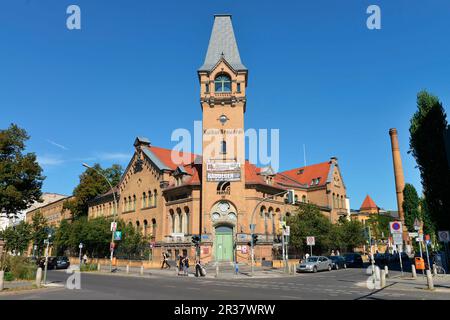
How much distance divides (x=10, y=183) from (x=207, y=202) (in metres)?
21.5

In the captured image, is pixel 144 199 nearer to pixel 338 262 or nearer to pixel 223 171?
pixel 223 171

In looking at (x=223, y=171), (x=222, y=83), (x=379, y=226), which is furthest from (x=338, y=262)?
(x=379, y=226)

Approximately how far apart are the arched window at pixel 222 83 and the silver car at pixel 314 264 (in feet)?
74.1

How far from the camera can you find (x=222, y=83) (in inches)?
1853

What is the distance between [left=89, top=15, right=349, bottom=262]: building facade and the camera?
42.4 m

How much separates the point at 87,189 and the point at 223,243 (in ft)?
115

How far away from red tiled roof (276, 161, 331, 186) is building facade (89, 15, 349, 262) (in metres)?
12.7

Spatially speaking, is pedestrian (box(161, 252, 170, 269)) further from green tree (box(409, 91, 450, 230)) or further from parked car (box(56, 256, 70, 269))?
green tree (box(409, 91, 450, 230))

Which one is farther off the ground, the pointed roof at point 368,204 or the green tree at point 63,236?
the pointed roof at point 368,204

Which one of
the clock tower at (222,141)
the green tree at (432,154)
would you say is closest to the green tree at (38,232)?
the clock tower at (222,141)

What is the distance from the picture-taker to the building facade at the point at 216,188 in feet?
139

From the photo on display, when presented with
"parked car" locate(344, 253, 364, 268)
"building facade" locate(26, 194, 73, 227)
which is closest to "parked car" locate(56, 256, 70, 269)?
"parked car" locate(344, 253, 364, 268)

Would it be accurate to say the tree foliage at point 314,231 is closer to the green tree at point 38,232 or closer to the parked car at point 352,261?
the parked car at point 352,261

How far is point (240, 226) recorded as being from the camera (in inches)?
1645
